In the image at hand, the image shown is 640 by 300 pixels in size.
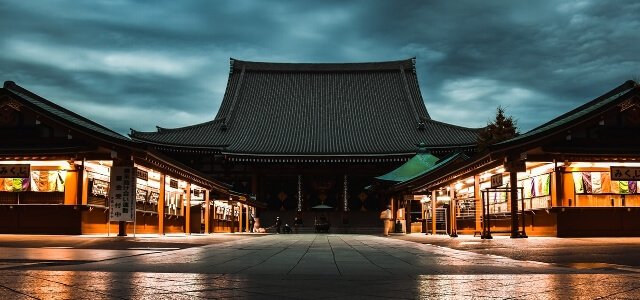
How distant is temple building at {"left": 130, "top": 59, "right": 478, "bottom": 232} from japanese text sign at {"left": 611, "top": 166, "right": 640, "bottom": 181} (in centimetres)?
2231

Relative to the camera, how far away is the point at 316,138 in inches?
1921

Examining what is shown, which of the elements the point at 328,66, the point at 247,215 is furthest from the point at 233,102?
the point at 247,215

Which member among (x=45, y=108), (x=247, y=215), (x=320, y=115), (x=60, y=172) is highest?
(x=320, y=115)

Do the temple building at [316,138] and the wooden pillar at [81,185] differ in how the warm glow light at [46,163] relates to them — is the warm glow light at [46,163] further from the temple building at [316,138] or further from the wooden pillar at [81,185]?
the temple building at [316,138]

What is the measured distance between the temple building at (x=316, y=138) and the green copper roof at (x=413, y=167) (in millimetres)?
2344

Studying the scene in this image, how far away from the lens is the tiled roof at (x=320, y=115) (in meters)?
45.7

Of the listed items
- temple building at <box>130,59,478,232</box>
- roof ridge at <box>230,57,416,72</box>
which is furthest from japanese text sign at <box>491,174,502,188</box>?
roof ridge at <box>230,57,416,72</box>

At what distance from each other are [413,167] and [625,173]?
19302 mm

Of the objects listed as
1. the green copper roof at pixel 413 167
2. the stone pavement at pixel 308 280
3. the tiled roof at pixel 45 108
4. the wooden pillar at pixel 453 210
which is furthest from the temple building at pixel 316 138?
the stone pavement at pixel 308 280

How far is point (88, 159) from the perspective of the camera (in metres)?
22.1

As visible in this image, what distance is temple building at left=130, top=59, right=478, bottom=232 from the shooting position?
4394cm

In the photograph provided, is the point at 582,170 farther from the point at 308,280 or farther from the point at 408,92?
the point at 408,92

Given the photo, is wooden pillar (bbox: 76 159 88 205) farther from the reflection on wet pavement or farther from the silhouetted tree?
the silhouetted tree

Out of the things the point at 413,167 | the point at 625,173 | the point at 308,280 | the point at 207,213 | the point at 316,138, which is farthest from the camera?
the point at 316,138
